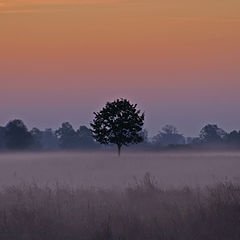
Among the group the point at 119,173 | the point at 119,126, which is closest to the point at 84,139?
the point at 119,126

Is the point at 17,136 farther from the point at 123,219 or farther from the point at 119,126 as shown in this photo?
the point at 123,219

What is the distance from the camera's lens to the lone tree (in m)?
69.9

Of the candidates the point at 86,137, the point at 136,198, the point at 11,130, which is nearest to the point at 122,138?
the point at 136,198

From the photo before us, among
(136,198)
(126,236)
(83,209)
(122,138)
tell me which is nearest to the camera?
(126,236)

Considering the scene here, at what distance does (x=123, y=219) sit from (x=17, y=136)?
12074 cm

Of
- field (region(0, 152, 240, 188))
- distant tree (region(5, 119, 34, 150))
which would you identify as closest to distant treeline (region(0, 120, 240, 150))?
distant tree (region(5, 119, 34, 150))

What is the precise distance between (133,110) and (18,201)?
169ft

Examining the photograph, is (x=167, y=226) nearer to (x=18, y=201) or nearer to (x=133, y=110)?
(x=18, y=201)

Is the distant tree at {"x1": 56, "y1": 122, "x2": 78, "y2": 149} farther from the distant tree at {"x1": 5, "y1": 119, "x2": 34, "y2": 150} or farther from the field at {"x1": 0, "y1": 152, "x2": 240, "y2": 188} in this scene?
the field at {"x1": 0, "y1": 152, "x2": 240, "y2": 188}

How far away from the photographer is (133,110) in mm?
70625

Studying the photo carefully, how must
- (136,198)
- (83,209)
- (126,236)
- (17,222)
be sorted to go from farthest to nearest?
(136,198)
(83,209)
(17,222)
(126,236)

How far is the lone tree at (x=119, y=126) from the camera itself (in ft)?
229

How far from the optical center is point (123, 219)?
15766 millimetres

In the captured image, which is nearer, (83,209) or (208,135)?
(83,209)
